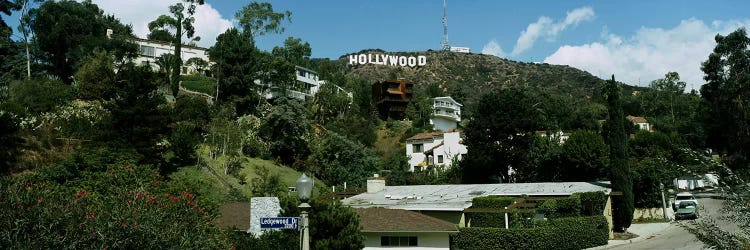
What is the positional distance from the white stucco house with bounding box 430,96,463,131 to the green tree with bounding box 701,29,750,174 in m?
39.4

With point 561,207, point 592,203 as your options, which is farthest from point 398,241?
point 592,203

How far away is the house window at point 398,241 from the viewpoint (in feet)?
94.4

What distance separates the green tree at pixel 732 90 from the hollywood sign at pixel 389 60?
124m

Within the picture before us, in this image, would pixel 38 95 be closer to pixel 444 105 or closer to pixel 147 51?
pixel 147 51

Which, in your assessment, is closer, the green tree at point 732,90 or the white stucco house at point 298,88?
the green tree at point 732,90

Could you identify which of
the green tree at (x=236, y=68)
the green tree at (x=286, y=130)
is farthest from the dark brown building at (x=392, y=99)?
the green tree at (x=286, y=130)

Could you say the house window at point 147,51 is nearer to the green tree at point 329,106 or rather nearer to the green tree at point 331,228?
the green tree at point 329,106

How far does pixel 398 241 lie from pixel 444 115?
66564mm

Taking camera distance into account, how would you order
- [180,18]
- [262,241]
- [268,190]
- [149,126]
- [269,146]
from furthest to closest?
1. [180,18]
2. [269,146]
3. [268,190]
4. [149,126]
5. [262,241]

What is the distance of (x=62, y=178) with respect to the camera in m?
31.9

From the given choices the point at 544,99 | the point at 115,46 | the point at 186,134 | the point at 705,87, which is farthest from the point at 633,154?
the point at 115,46

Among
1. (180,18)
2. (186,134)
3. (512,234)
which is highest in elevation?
(180,18)

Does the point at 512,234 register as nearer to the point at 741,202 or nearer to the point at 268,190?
the point at 268,190

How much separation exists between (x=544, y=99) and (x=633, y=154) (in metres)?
25.1
